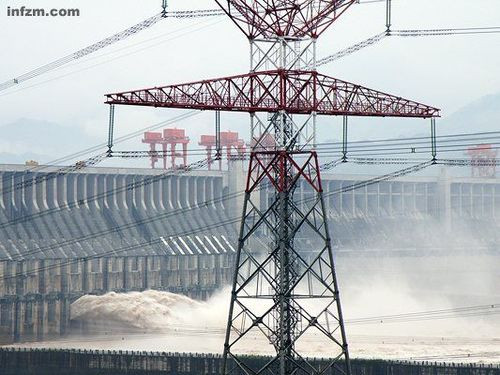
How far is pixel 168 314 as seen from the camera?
466 ft

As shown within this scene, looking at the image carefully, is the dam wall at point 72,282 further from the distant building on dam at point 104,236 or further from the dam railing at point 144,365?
the dam railing at point 144,365

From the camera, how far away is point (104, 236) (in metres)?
158

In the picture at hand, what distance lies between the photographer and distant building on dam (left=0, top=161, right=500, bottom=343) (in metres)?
139

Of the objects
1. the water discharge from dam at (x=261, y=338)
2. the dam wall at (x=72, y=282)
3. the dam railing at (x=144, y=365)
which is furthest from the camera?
the dam wall at (x=72, y=282)

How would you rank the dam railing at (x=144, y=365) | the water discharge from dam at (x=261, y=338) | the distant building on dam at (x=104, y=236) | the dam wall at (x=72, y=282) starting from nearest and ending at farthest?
1. the dam railing at (x=144, y=365)
2. the water discharge from dam at (x=261, y=338)
3. the dam wall at (x=72, y=282)
4. the distant building on dam at (x=104, y=236)

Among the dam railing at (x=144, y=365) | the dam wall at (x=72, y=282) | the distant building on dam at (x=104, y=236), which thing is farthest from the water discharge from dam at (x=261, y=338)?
the dam railing at (x=144, y=365)

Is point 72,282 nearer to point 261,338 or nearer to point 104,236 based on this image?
point 104,236

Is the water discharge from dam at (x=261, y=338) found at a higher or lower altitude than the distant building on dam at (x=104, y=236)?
lower

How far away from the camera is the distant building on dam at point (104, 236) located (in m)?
139

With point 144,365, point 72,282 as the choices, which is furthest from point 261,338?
point 144,365

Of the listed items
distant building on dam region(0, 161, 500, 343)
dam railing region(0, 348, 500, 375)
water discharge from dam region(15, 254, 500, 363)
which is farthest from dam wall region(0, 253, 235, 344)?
dam railing region(0, 348, 500, 375)

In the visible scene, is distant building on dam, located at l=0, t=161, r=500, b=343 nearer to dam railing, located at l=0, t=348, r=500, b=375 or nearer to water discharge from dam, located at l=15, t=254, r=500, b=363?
water discharge from dam, located at l=15, t=254, r=500, b=363

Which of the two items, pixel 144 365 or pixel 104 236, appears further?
pixel 104 236

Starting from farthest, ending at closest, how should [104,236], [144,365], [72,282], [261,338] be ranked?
1. [104,236]
2. [72,282]
3. [261,338]
4. [144,365]
